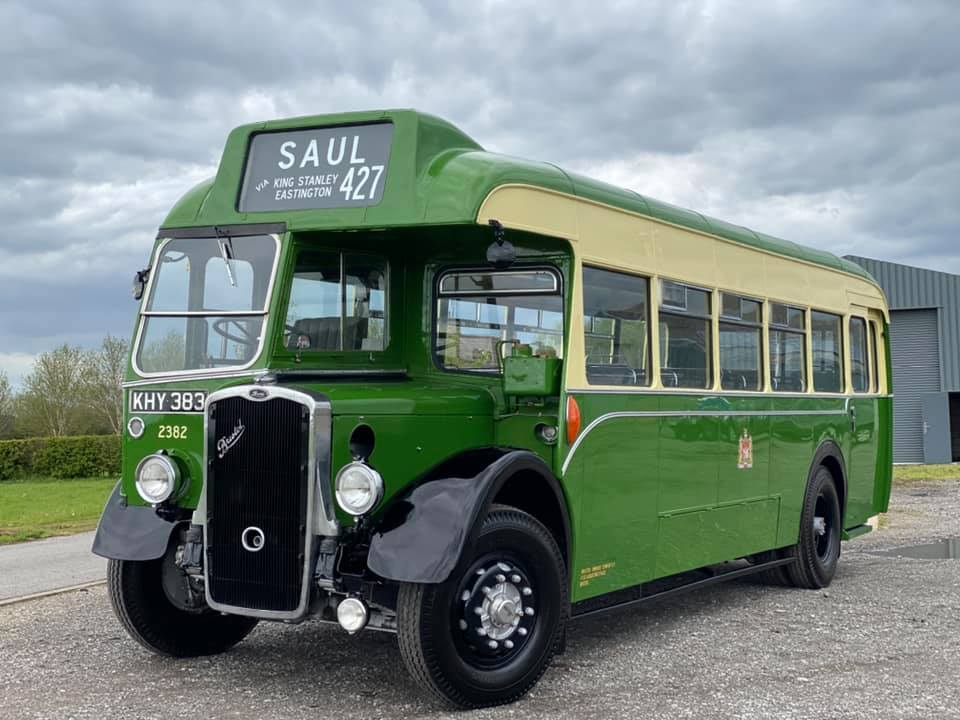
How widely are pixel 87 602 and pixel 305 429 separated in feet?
15.9

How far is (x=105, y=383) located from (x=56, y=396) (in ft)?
7.93

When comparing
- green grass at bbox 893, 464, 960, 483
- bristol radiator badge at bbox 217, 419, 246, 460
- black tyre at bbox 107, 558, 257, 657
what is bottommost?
black tyre at bbox 107, 558, 257, 657

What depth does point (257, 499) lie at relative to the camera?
6.32 metres

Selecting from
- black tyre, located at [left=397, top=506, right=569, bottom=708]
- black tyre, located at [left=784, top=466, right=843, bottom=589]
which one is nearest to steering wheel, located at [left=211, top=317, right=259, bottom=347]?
black tyre, located at [left=397, top=506, right=569, bottom=708]

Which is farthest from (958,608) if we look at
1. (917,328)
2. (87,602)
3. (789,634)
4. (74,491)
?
(917,328)

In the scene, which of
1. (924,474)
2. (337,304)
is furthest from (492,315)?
(924,474)

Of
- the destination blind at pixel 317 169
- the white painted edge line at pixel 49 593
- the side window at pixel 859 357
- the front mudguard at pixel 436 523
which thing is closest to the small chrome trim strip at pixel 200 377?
the destination blind at pixel 317 169

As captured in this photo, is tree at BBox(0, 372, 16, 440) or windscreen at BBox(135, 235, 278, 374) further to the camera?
tree at BBox(0, 372, 16, 440)

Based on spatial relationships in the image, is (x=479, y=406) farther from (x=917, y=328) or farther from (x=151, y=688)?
(x=917, y=328)

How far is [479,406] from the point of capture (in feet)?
→ 23.1

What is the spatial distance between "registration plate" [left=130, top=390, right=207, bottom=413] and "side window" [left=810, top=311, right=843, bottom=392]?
6.22m

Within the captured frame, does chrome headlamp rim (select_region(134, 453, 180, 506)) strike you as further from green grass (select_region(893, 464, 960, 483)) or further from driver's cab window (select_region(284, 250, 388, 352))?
green grass (select_region(893, 464, 960, 483))

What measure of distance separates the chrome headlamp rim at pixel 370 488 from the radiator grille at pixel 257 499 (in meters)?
0.20

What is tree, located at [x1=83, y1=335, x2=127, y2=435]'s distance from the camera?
4756 cm
